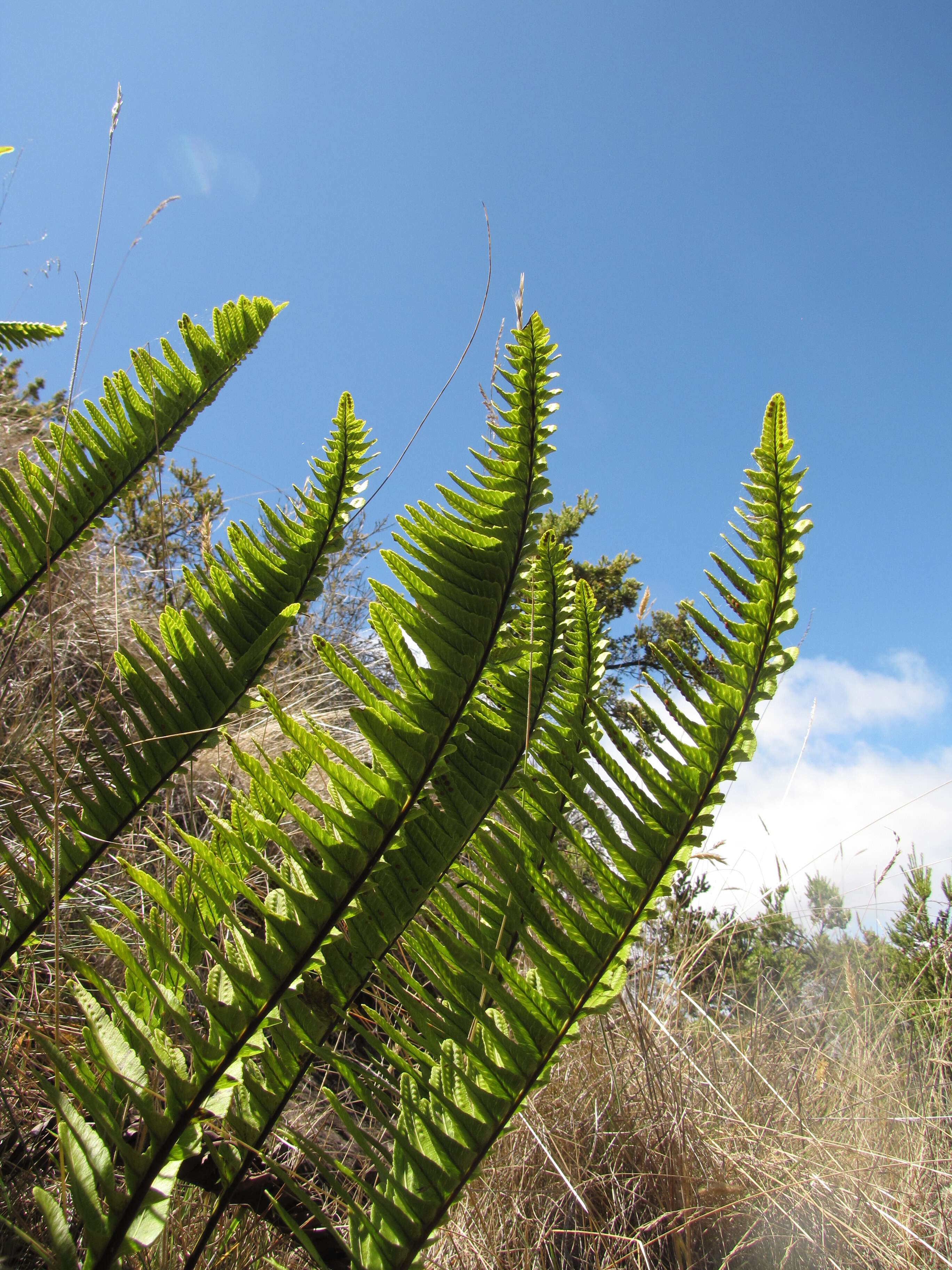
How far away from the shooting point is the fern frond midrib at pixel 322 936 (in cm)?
68

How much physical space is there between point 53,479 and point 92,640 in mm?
1513

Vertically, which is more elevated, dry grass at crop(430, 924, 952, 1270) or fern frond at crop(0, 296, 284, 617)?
fern frond at crop(0, 296, 284, 617)

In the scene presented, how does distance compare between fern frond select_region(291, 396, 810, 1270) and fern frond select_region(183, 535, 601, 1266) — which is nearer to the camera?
fern frond select_region(291, 396, 810, 1270)

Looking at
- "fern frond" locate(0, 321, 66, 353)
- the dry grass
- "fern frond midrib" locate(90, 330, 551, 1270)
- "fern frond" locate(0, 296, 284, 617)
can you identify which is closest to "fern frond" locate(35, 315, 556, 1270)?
"fern frond midrib" locate(90, 330, 551, 1270)

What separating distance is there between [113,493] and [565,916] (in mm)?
1229

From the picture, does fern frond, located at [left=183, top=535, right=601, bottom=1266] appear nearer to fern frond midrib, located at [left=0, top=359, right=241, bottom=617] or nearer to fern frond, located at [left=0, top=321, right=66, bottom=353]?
fern frond midrib, located at [left=0, top=359, right=241, bottom=617]

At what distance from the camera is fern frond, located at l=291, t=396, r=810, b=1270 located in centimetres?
69

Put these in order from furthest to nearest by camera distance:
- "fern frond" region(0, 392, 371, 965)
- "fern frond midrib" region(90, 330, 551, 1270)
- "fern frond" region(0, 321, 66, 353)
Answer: "fern frond" region(0, 321, 66, 353) < "fern frond" region(0, 392, 371, 965) < "fern frond midrib" region(90, 330, 551, 1270)

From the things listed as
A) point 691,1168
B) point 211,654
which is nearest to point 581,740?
point 211,654

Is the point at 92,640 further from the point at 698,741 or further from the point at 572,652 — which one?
the point at 698,741

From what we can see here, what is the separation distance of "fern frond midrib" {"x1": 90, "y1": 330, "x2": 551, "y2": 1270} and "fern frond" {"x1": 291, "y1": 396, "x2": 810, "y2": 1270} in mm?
93

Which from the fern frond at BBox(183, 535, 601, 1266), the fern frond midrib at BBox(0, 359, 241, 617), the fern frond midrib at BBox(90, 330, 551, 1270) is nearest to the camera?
the fern frond midrib at BBox(90, 330, 551, 1270)

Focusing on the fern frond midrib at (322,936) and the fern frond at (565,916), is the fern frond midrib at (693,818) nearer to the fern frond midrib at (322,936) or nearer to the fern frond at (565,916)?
the fern frond at (565,916)

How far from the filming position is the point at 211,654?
3.86 ft
